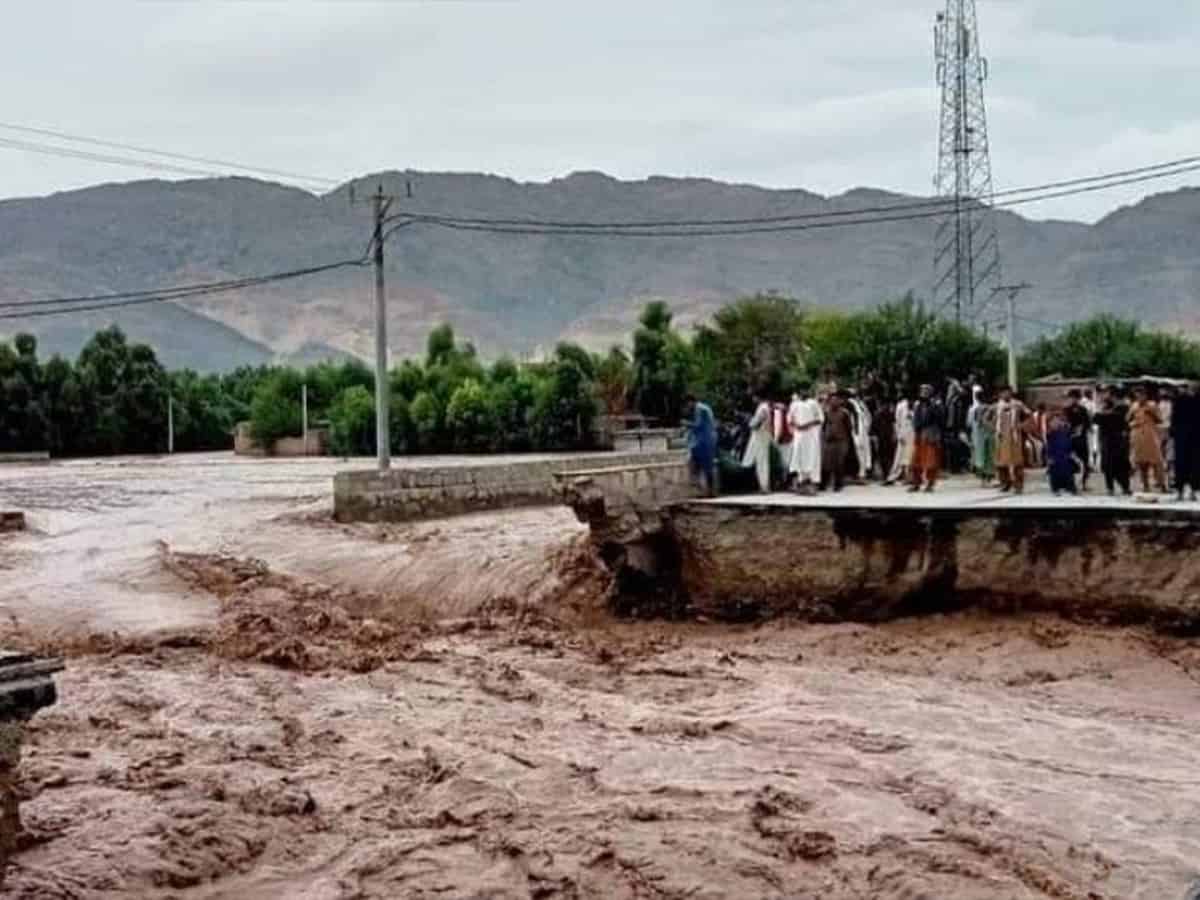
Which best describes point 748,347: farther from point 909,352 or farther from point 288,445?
point 288,445

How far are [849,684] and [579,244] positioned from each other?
151m

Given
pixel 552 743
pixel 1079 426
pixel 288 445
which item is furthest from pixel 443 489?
pixel 288 445

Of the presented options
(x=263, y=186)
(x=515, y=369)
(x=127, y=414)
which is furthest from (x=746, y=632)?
(x=263, y=186)

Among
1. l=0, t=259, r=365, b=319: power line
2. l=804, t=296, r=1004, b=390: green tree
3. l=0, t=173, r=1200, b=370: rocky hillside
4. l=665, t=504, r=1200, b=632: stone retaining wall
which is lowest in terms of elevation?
l=665, t=504, r=1200, b=632: stone retaining wall

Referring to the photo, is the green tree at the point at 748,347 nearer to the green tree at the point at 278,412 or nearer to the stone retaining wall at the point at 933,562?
the green tree at the point at 278,412

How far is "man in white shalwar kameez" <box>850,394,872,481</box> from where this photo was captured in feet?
68.9

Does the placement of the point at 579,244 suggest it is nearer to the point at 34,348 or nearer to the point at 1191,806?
the point at 34,348

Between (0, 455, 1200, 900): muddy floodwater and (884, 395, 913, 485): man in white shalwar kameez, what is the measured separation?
→ 4125 mm

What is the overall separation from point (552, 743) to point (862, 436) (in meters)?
9.80

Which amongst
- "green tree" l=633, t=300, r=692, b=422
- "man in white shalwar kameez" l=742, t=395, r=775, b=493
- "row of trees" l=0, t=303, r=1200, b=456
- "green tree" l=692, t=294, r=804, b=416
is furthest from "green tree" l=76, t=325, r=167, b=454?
"man in white shalwar kameez" l=742, t=395, r=775, b=493

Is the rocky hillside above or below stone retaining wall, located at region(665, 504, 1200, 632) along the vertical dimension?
above

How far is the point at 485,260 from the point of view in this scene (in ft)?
522

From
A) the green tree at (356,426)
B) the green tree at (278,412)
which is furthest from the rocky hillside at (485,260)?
the green tree at (356,426)

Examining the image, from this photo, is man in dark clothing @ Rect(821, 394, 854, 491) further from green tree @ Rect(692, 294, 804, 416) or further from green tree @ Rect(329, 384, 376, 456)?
green tree @ Rect(329, 384, 376, 456)
